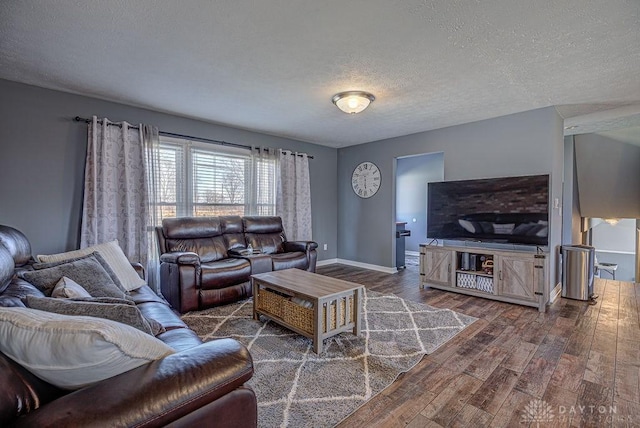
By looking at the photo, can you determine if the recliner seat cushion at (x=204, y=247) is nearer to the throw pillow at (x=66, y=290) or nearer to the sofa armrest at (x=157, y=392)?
the throw pillow at (x=66, y=290)

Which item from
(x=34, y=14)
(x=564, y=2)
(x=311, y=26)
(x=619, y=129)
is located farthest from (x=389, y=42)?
(x=619, y=129)

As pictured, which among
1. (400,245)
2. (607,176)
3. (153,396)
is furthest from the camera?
(400,245)

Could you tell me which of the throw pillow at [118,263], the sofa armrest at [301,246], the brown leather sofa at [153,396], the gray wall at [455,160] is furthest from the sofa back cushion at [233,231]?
the brown leather sofa at [153,396]

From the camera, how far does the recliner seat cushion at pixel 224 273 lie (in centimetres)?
329

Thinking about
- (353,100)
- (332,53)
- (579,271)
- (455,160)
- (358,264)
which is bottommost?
(358,264)

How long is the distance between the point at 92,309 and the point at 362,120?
3.84 metres

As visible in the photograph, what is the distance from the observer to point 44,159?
322cm

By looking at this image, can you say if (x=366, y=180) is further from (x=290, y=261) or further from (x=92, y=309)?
(x=92, y=309)

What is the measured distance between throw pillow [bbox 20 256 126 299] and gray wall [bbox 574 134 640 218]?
6779mm

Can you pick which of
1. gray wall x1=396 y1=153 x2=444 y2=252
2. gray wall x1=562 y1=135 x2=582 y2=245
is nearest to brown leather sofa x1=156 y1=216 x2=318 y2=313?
gray wall x1=396 y1=153 x2=444 y2=252

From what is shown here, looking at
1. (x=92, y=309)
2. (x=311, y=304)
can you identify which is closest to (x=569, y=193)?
(x=311, y=304)

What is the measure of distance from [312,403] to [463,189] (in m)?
3.42

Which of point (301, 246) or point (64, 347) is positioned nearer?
point (64, 347)

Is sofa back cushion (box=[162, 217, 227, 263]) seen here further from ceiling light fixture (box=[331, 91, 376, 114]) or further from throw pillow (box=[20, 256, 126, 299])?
ceiling light fixture (box=[331, 91, 376, 114])
